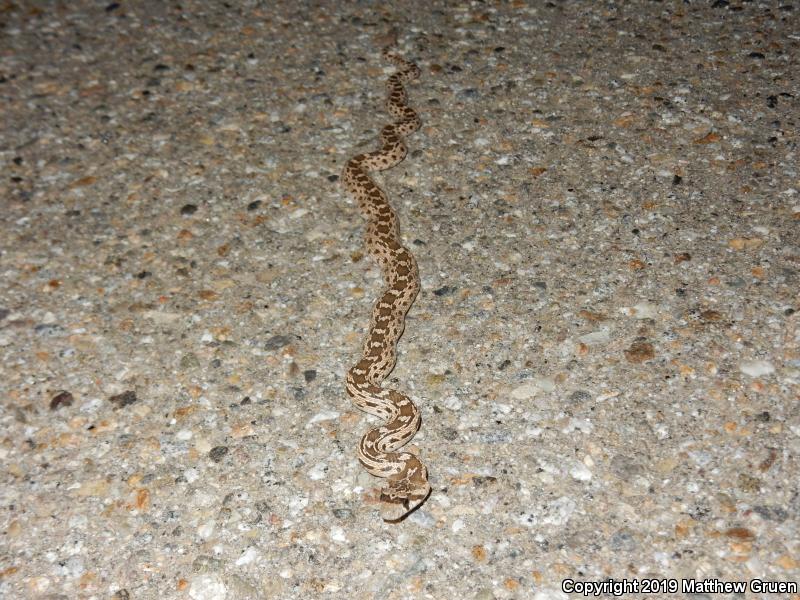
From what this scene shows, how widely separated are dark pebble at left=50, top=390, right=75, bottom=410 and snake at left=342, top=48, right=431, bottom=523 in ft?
6.67

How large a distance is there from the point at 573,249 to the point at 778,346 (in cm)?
171

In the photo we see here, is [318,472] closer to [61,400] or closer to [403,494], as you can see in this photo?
[403,494]

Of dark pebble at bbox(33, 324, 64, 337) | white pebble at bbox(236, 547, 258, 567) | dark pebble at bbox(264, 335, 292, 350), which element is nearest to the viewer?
white pebble at bbox(236, 547, 258, 567)

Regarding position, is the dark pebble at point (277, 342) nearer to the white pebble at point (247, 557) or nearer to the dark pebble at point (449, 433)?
the dark pebble at point (449, 433)

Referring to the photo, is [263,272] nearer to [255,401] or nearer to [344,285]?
[344,285]

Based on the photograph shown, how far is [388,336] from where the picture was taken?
5613mm

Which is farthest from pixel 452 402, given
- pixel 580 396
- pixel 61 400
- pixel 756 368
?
pixel 61 400

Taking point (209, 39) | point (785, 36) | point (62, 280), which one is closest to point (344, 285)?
point (62, 280)

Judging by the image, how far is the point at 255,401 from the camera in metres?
5.41

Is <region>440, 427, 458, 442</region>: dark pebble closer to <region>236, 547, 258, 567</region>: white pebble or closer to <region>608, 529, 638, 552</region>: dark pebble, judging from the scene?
<region>608, 529, 638, 552</region>: dark pebble

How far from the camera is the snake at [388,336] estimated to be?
4.69 meters

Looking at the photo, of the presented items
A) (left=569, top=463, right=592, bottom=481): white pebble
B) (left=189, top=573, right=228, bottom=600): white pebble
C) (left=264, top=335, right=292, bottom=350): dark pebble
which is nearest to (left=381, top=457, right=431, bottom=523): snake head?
(left=569, top=463, right=592, bottom=481): white pebble

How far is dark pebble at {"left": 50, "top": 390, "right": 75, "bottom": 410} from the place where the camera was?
5516 mm

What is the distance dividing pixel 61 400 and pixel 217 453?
135cm
